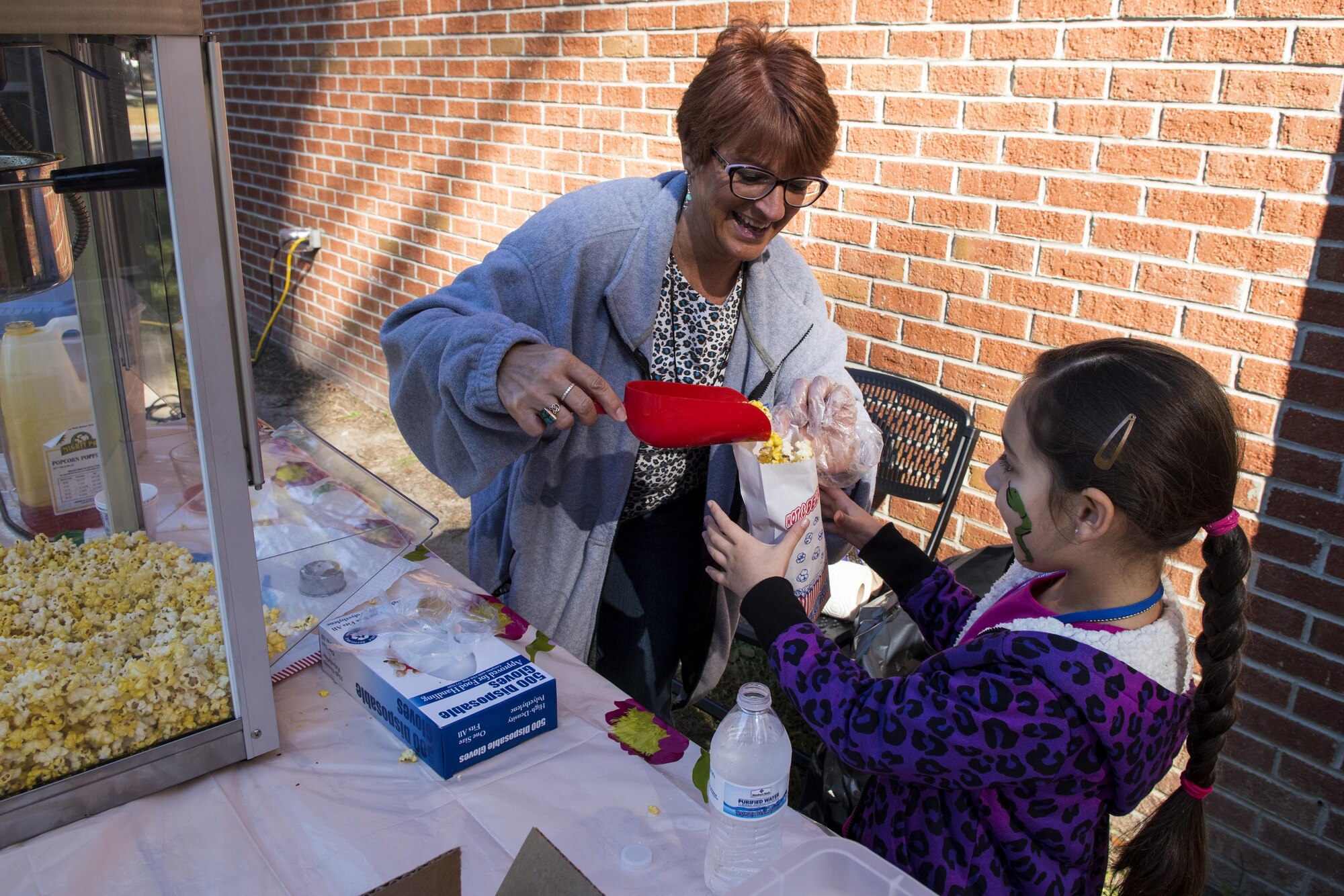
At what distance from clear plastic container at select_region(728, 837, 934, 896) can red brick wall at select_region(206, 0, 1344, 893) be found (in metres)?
1.77

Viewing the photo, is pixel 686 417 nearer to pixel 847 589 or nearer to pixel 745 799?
pixel 745 799

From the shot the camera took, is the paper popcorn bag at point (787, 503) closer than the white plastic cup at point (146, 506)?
No

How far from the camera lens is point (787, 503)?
1625 millimetres

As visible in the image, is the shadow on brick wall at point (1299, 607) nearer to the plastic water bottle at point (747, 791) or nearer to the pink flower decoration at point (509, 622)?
the plastic water bottle at point (747, 791)

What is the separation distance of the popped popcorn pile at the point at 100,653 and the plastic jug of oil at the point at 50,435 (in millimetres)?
53

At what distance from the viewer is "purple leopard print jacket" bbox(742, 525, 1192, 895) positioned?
1.22 m

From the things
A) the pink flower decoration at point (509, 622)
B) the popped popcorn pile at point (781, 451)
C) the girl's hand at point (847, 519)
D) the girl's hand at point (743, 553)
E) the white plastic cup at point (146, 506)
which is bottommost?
the pink flower decoration at point (509, 622)

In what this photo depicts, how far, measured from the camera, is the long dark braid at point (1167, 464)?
1.25 meters

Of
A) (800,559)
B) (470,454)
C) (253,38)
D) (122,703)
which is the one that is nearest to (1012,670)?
(800,559)

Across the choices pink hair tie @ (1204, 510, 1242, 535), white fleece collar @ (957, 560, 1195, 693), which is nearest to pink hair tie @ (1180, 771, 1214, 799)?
white fleece collar @ (957, 560, 1195, 693)

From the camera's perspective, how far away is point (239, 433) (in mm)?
1267

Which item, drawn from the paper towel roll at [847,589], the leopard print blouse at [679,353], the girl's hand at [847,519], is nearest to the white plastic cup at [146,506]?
the leopard print blouse at [679,353]

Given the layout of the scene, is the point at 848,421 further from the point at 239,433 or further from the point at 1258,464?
the point at 1258,464

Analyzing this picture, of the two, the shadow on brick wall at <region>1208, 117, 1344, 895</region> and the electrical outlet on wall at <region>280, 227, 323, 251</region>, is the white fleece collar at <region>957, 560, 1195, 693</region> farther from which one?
the electrical outlet on wall at <region>280, 227, 323, 251</region>
